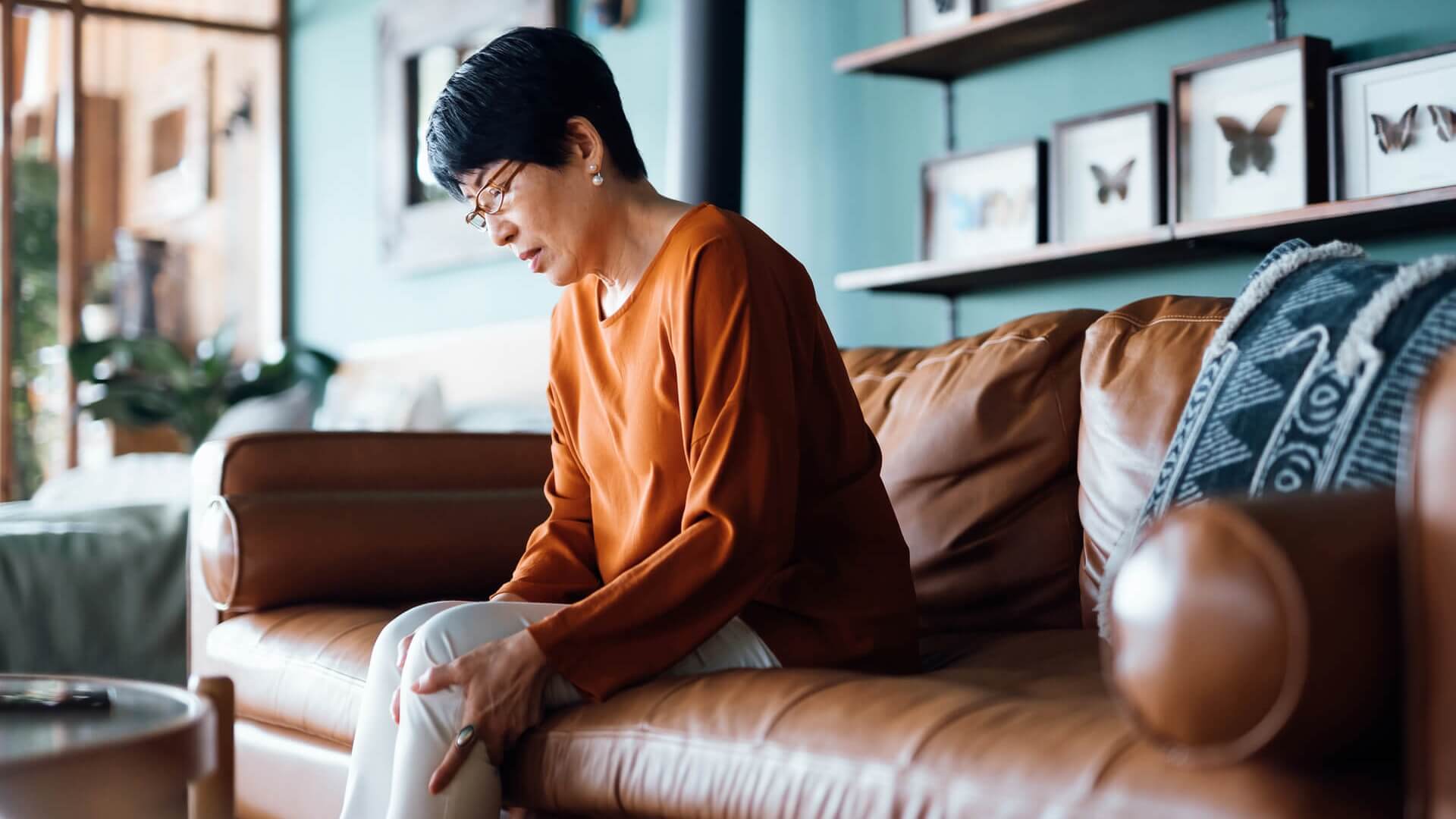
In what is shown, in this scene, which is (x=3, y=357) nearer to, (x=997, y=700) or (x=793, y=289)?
(x=793, y=289)

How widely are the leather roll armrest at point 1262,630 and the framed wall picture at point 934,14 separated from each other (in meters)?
1.95

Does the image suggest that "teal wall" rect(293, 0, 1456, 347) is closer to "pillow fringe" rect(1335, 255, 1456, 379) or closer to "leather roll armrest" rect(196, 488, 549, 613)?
"pillow fringe" rect(1335, 255, 1456, 379)

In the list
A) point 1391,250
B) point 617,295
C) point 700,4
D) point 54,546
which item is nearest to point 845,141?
point 700,4

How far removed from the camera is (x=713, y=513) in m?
1.43

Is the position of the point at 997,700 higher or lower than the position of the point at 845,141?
lower

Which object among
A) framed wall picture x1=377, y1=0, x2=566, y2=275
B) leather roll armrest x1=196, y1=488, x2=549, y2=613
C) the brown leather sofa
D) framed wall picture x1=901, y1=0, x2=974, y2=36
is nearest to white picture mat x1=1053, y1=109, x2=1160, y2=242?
framed wall picture x1=901, y1=0, x2=974, y2=36

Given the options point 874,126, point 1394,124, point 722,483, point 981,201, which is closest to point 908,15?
point 874,126

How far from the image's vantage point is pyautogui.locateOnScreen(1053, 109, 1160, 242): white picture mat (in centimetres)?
236

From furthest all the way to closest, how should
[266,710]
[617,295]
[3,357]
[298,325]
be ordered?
[298,325] < [3,357] < [266,710] < [617,295]

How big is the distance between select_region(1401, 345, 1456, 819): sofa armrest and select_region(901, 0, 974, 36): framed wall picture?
6.44ft

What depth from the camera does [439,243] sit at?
423 cm

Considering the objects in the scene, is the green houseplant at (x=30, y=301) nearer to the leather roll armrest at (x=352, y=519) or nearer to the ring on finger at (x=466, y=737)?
the leather roll armrest at (x=352, y=519)

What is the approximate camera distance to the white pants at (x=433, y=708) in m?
1.38

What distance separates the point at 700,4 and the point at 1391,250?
4.80 feet
